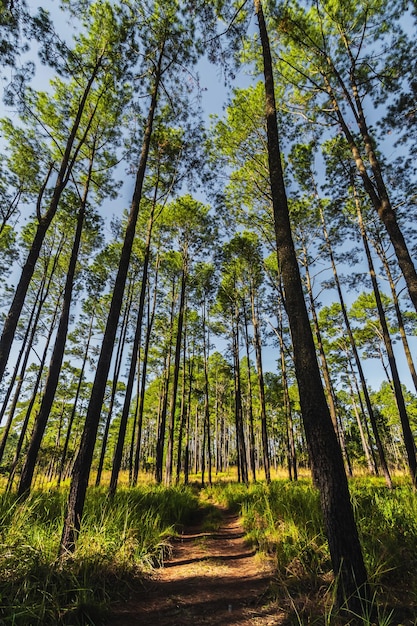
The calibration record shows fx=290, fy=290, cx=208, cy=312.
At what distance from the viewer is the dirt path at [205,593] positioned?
2629 millimetres

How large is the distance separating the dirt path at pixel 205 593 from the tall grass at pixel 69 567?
225 mm

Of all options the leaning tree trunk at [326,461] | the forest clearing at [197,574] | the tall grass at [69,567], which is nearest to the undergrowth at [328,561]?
the forest clearing at [197,574]

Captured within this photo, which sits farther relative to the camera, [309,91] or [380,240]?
[380,240]

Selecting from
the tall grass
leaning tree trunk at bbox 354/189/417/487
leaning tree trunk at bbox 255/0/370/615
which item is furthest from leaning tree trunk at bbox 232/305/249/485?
leaning tree trunk at bbox 255/0/370/615

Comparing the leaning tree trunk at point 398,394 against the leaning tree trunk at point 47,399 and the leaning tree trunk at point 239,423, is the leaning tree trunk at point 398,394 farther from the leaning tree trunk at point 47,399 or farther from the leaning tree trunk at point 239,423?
the leaning tree trunk at point 47,399

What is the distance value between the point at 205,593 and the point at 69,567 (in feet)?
4.86

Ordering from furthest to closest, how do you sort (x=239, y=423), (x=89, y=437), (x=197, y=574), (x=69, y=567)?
(x=239, y=423) < (x=89, y=437) < (x=197, y=574) < (x=69, y=567)

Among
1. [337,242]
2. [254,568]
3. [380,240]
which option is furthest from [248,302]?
[254,568]

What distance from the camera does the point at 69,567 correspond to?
295cm

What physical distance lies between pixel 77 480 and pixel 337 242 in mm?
13497

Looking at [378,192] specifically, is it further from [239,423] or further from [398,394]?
[239,423]

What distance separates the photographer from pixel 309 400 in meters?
2.83

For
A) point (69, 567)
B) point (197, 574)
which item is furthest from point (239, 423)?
point (69, 567)

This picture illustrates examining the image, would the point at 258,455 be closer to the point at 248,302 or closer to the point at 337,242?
the point at 248,302
